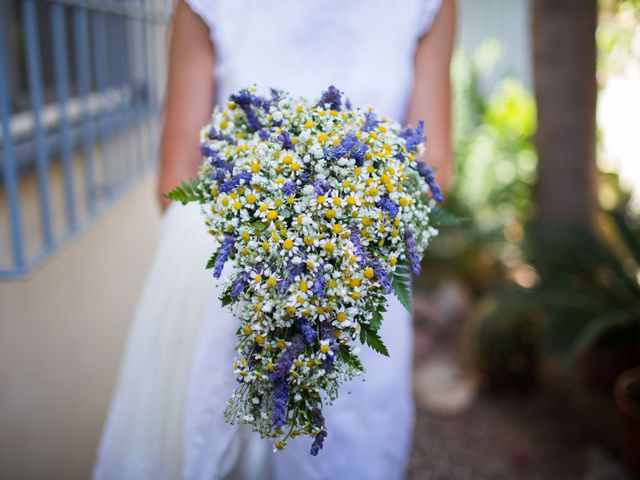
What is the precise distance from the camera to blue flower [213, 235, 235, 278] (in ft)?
4.71

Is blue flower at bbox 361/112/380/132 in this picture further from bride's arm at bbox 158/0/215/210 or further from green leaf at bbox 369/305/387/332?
bride's arm at bbox 158/0/215/210

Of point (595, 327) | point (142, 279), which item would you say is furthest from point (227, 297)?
point (142, 279)

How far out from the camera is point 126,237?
4.39m

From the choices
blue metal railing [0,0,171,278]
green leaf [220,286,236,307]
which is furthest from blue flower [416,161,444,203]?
blue metal railing [0,0,171,278]

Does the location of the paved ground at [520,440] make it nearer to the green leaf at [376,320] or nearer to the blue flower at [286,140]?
the green leaf at [376,320]

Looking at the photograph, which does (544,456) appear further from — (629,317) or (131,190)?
(131,190)

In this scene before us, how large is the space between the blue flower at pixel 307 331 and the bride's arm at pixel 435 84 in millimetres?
991

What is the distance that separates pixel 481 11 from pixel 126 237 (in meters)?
5.76

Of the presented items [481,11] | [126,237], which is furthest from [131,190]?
[481,11]

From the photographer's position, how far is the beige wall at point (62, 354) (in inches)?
118

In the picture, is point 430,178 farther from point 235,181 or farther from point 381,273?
point 235,181

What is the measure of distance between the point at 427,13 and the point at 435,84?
213 millimetres

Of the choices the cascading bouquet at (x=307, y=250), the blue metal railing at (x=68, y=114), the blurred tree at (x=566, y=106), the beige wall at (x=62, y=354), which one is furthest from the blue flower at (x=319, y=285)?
the blurred tree at (x=566, y=106)

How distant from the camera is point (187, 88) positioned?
2154mm
